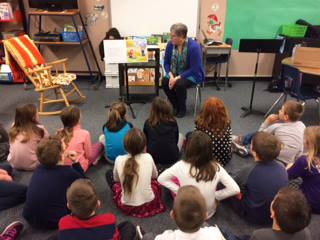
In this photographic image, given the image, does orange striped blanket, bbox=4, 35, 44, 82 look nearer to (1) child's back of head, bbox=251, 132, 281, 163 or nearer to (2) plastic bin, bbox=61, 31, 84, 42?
(2) plastic bin, bbox=61, 31, 84, 42

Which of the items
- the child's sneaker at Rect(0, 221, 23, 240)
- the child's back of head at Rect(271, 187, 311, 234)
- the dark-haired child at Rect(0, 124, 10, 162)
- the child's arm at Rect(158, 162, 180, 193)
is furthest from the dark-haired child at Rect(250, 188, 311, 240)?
the dark-haired child at Rect(0, 124, 10, 162)

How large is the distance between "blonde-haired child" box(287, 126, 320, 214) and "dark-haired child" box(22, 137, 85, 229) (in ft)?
4.81

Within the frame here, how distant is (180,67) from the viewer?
12.2ft

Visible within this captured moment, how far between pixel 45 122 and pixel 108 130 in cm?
144

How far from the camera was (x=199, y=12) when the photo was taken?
15.6ft

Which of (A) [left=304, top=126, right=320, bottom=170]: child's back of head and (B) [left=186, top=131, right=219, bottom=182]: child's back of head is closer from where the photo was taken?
(B) [left=186, top=131, right=219, bottom=182]: child's back of head

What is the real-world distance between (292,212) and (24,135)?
2.03 meters

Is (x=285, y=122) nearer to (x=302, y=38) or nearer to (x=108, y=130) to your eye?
(x=108, y=130)

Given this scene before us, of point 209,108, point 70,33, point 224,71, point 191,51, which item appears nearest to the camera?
point 209,108

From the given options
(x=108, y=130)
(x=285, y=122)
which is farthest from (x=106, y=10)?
(x=285, y=122)

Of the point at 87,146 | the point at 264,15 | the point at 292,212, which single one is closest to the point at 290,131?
the point at 292,212

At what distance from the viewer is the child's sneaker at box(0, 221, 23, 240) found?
72.2 inches

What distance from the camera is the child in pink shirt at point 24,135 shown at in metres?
2.38

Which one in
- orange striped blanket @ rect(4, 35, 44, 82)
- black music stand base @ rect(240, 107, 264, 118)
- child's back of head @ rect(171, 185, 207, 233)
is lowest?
black music stand base @ rect(240, 107, 264, 118)
